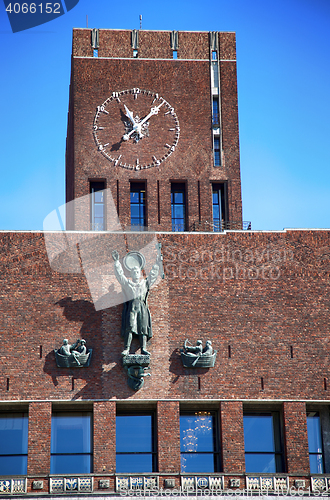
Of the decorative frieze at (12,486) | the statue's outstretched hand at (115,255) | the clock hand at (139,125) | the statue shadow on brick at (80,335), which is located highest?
the clock hand at (139,125)

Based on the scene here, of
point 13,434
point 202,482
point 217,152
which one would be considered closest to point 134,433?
point 202,482

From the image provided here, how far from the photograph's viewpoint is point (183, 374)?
167 ft

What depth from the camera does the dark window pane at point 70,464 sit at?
163 feet

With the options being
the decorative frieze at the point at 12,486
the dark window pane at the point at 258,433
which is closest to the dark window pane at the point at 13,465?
the decorative frieze at the point at 12,486

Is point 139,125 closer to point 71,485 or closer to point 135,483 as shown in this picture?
point 135,483

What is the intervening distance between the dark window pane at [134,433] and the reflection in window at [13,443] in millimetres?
4584

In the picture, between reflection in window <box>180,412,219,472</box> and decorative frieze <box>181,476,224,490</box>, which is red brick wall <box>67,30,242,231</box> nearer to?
reflection in window <box>180,412,219,472</box>

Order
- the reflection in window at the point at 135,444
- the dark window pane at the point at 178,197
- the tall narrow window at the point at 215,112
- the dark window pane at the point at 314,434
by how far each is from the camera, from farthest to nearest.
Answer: the tall narrow window at the point at 215,112 < the dark window pane at the point at 178,197 < the dark window pane at the point at 314,434 < the reflection in window at the point at 135,444

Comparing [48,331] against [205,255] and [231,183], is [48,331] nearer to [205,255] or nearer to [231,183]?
[205,255]

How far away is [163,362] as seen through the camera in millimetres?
51094

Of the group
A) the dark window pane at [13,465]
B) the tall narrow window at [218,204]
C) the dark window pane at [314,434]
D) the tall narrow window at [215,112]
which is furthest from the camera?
the tall narrow window at [215,112]

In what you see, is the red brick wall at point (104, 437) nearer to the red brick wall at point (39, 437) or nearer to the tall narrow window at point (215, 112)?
the red brick wall at point (39, 437)

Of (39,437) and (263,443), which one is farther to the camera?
(263,443)

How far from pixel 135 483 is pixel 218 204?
1779 centimetres
